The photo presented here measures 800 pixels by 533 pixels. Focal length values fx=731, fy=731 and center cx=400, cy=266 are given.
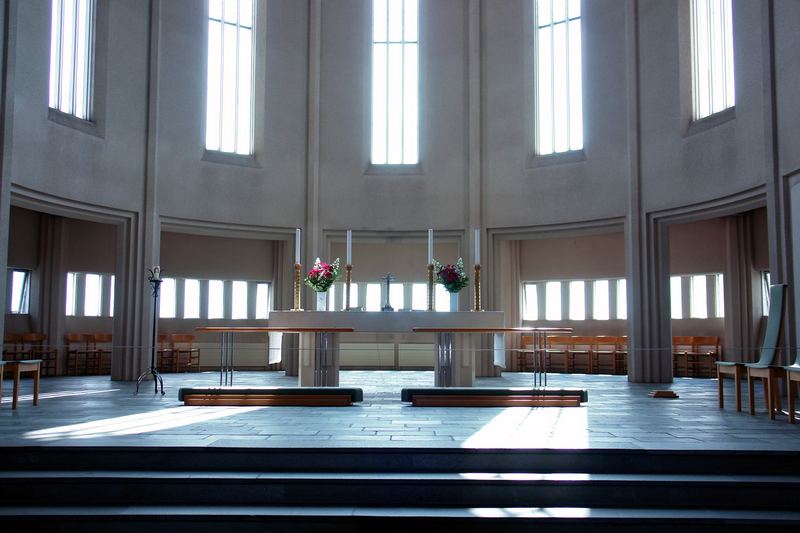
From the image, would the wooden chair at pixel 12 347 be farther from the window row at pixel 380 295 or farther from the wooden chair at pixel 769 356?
the wooden chair at pixel 769 356

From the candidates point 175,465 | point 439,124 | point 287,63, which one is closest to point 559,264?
point 439,124

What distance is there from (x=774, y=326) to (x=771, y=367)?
66 centimetres

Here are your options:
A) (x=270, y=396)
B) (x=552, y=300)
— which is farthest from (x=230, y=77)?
(x=552, y=300)

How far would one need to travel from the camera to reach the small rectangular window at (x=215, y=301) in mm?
16759

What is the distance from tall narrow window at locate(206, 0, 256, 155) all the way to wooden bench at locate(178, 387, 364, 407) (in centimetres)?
683

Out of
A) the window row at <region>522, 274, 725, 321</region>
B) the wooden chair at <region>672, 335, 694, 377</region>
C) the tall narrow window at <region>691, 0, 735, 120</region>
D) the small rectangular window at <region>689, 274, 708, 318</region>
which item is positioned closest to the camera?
the tall narrow window at <region>691, 0, 735, 120</region>

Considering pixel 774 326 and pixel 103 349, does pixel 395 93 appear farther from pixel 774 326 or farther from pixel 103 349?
pixel 774 326

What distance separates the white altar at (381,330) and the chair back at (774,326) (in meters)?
3.19

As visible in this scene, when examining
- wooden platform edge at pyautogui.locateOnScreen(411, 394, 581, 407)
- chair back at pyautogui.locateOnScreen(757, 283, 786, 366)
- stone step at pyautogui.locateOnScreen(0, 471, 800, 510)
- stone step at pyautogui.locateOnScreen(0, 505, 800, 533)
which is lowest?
stone step at pyautogui.locateOnScreen(0, 505, 800, 533)

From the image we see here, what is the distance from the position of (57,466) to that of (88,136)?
317 inches

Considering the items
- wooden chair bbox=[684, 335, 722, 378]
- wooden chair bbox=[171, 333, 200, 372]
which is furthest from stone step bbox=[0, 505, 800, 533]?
wooden chair bbox=[171, 333, 200, 372]

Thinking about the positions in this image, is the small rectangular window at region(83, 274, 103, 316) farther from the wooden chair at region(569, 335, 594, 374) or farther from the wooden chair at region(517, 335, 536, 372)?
the wooden chair at region(569, 335, 594, 374)

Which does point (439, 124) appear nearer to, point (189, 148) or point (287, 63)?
point (287, 63)

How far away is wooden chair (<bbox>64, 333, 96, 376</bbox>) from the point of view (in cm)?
1473
